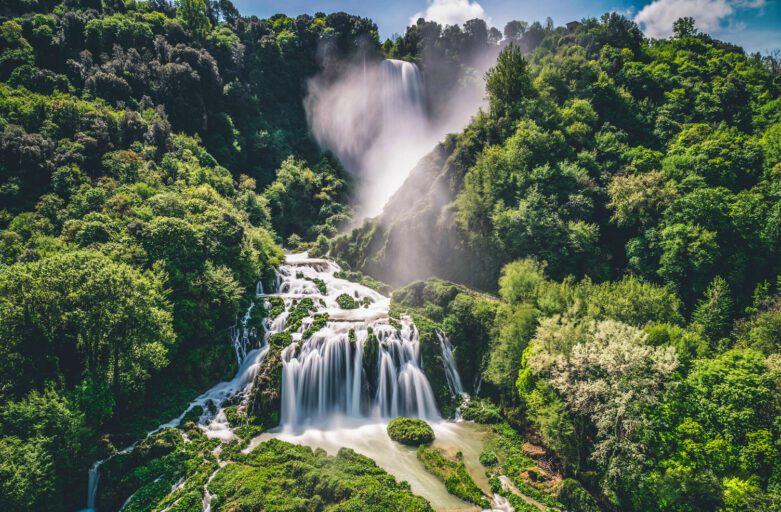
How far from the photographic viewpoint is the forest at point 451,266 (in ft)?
63.9

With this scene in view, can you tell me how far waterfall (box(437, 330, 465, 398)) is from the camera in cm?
3250

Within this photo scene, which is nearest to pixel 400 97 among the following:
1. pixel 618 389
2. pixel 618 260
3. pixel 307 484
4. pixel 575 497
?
pixel 618 260

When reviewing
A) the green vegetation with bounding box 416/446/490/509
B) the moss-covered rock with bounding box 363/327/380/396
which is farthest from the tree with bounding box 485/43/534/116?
the green vegetation with bounding box 416/446/490/509

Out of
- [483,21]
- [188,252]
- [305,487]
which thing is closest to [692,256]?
[305,487]

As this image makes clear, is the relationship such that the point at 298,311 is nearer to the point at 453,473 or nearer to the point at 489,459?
the point at 453,473

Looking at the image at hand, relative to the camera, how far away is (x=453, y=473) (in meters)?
22.6

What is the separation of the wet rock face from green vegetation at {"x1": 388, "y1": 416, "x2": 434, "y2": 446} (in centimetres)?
883

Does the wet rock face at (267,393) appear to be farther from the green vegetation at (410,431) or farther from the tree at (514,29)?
the tree at (514,29)

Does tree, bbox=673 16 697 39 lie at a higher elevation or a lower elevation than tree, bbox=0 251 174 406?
higher

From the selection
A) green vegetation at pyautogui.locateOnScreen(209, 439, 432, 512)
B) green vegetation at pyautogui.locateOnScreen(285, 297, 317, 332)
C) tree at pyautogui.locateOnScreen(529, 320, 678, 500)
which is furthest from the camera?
green vegetation at pyautogui.locateOnScreen(285, 297, 317, 332)

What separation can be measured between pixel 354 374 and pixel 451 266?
2027 cm

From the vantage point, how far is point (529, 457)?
24.7m

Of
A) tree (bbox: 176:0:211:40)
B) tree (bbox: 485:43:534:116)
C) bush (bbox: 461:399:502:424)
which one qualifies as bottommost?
bush (bbox: 461:399:502:424)

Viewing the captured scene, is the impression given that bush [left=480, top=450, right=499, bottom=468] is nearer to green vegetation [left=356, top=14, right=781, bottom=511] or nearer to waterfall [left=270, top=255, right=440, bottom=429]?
green vegetation [left=356, top=14, right=781, bottom=511]
